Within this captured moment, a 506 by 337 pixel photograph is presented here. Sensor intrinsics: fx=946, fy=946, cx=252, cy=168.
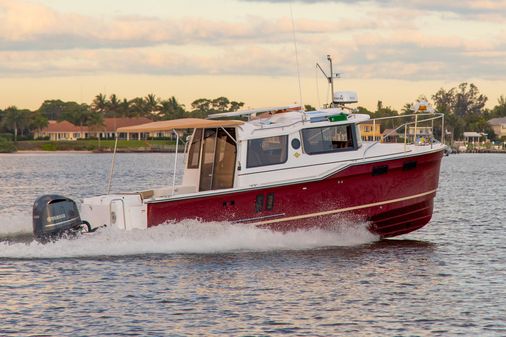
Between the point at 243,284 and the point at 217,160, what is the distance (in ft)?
14.4

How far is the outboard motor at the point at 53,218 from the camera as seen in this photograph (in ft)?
70.7

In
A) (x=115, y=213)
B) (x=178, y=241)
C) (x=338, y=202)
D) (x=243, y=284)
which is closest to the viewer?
(x=243, y=284)

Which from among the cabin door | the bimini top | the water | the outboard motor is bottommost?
the water

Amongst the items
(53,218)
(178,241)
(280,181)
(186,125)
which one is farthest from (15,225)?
(280,181)

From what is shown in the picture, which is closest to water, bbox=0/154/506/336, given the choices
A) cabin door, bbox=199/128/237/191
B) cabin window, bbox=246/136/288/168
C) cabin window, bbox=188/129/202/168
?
cabin door, bbox=199/128/237/191

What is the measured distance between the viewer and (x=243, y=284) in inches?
798

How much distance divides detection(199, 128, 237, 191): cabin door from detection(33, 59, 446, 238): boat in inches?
1.0

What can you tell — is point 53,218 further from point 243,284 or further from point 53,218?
point 243,284

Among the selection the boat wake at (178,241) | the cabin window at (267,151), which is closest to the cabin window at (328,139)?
the cabin window at (267,151)

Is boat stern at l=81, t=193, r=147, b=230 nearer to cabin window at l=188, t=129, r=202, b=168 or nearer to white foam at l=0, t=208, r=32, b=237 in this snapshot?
cabin window at l=188, t=129, r=202, b=168

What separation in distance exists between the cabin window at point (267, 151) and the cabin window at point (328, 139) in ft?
1.85

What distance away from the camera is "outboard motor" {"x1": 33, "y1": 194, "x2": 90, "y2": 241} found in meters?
21.5

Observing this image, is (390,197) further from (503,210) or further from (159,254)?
(503,210)

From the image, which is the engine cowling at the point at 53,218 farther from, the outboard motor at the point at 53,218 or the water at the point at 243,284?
the water at the point at 243,284
